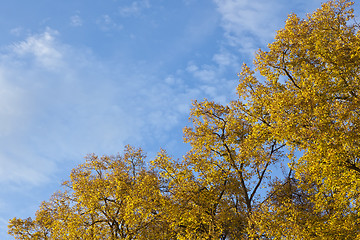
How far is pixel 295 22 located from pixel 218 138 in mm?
12415

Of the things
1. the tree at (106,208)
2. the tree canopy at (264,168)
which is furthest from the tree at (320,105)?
the tree at (106,208)

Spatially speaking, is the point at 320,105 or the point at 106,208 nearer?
the point at 320,105

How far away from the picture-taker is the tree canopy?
23.6m

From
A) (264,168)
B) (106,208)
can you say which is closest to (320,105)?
(264,168)

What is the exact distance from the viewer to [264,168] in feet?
107

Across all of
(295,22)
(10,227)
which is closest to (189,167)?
(295,22)

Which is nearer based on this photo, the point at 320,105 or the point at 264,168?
the point at 320,105

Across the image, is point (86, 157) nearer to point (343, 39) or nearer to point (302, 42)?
point (302, 42)

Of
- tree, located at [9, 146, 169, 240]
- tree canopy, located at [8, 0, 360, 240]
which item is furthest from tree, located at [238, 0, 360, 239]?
tree, located at [9, 146, 169, 240]

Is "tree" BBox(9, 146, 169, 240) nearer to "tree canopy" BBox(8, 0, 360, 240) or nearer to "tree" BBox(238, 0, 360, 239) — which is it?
"tree canopy" BBox(8, 0, 360, 240)

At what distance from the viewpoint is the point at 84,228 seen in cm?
3416

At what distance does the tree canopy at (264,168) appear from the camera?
23609mm

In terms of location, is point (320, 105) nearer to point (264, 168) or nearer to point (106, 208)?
point (264, 168)

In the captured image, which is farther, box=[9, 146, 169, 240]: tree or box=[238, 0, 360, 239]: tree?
box=[9, 146, 169, 240]: tree
